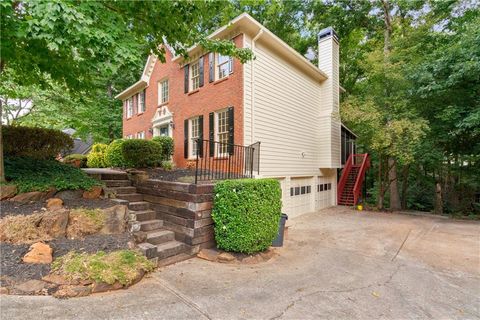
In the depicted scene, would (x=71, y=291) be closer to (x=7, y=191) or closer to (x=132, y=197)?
(x=7, y=191)

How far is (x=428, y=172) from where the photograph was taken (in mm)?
13953

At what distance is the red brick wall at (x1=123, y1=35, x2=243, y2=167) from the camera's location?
8.21 m

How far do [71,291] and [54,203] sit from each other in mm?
2118

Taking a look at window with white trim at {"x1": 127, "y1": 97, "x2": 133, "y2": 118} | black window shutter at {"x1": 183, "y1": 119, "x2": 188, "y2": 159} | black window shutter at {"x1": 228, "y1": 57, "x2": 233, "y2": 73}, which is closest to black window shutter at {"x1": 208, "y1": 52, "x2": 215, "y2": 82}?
black window shutter at {"x1": 228, "y1": 57, "x2": 233, "y2": 73}

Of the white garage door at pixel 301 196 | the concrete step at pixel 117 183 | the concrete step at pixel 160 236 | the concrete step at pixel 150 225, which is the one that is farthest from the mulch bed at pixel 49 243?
the white garage door at pixel 301 196

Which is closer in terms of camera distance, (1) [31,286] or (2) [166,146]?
(1) [31,286]

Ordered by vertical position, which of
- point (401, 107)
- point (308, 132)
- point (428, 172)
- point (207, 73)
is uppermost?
point (207, 73)

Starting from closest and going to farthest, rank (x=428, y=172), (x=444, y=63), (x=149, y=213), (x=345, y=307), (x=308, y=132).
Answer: (x=345, y=307), (x=149, y=213), (x=444, y=63), (x=308, y=132), (x=428, y=172)

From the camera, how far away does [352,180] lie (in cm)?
1377

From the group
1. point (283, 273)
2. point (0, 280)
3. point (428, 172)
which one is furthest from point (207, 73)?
point (428, 172)

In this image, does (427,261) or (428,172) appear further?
(428,172)

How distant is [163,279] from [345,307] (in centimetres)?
263

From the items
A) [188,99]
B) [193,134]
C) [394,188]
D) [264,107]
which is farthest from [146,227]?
[394,188]

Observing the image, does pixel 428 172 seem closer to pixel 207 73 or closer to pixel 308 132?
pixel 308 132
